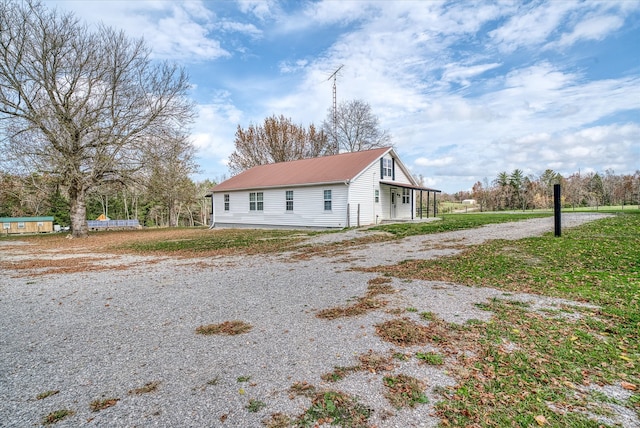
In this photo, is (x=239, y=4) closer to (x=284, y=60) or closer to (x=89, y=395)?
(x=284, y=60)

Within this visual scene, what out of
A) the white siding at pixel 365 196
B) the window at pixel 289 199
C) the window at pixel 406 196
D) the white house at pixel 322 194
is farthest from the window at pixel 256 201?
the window at pixel 406 196

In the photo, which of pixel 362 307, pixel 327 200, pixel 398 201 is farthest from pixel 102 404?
pixel 398 201

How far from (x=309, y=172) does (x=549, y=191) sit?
3953 centimetres

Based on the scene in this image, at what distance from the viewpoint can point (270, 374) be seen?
2939 millimetres

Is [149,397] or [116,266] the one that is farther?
[116,266]

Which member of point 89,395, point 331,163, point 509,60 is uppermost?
point 509,60

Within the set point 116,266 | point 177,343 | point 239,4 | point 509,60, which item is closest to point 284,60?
point 239,4

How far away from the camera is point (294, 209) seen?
68.7 ft

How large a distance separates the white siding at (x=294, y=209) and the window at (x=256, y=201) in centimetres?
23

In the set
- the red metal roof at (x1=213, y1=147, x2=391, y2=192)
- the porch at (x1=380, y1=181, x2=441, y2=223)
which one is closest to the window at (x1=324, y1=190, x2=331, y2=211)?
the red metal roof at (x1=213, y1=147, x2=391, y2=192)

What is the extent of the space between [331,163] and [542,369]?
19.9 metres

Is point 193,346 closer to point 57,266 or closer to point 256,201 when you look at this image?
point 57,266

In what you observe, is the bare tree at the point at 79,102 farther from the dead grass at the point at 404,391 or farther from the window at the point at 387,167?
the dead grass at the point at 404,391

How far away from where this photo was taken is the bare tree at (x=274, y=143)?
3481 cm
